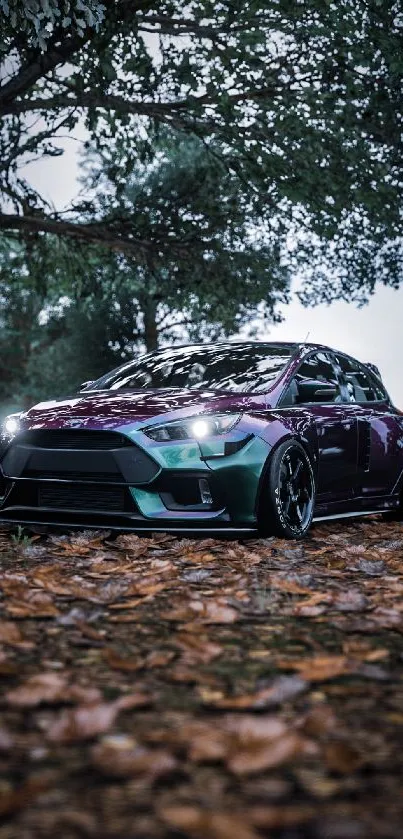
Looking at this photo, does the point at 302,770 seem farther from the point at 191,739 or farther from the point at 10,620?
the point at 10,620

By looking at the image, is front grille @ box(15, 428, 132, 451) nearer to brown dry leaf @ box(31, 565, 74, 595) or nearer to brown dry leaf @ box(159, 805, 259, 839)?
brown dry leaf @ box(31, 565, 74, 595)

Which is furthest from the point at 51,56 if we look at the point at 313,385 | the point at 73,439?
the point at 73,439

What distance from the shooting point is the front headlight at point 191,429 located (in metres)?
6.88

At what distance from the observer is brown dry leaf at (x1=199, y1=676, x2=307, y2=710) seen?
123 inches

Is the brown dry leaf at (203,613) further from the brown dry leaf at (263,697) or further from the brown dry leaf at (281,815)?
the brown dry leaf at (281,815)

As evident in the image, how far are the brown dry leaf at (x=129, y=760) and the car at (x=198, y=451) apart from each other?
4037 millimetres

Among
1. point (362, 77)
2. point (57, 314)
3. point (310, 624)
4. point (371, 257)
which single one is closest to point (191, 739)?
point (310, 624)

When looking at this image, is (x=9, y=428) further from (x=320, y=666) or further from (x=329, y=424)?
(x=320, y=666)

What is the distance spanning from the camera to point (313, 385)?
798 cm

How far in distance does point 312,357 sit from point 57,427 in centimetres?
241

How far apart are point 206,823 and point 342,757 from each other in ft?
1.86

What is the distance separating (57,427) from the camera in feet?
23.4

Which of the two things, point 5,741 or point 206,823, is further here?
point 5,741

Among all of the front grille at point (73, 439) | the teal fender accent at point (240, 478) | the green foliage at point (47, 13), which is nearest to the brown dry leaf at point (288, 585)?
the teal fender accent at point (240, 478)
